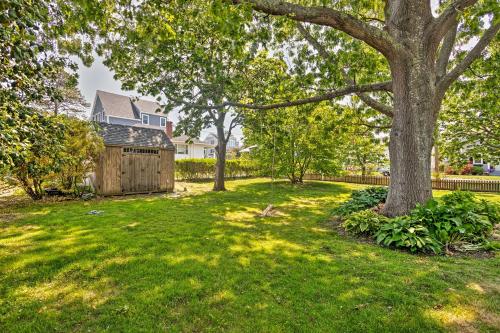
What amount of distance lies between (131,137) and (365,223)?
1300cm

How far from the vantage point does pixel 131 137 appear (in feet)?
47.0

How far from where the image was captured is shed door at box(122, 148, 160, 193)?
44.6 feet

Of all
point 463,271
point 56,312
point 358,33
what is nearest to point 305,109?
point 358,33

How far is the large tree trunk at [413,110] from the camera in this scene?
247 inches

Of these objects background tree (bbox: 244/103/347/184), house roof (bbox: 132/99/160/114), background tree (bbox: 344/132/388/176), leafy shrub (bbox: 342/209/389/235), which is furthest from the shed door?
house roof (bbox: 132/99/160/114)

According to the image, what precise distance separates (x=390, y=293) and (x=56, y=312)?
166 inches

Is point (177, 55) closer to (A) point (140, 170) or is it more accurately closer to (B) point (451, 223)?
(A) point (140, 170)

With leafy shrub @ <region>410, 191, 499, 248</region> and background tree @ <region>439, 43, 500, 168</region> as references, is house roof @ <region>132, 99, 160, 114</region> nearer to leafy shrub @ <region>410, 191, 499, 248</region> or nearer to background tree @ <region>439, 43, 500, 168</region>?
background tree @ <region>439, 43, 500, 168</region>

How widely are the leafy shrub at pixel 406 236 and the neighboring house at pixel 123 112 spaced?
Answer: 28190 mm

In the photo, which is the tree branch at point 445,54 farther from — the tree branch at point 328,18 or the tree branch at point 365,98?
the tree branch at point 328,18

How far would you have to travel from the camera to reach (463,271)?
4.04 metres

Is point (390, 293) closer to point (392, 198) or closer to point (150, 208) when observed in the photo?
point (392, 198)

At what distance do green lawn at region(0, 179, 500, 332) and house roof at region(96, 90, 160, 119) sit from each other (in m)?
28.5

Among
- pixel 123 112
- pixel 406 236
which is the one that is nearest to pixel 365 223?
pixel 406 236
